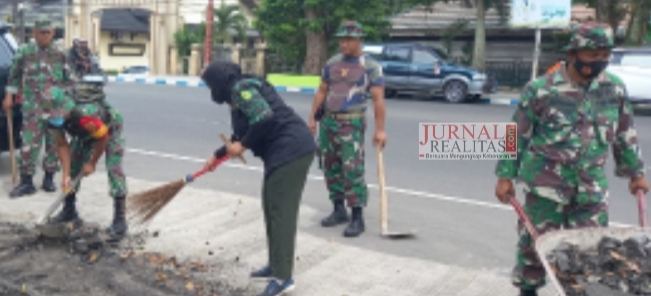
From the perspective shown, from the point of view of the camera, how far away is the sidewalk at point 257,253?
485cm

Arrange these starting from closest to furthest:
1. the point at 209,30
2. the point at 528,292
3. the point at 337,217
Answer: the point at 528,292
the point at 337,217
the point at 209,30

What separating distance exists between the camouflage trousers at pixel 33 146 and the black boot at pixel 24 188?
0.24 feet

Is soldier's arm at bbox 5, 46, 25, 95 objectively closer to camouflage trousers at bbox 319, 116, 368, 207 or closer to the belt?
camouflage trousers at bbox 319, 116, 368, 207

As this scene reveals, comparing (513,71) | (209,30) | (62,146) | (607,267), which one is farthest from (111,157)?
(209,30)

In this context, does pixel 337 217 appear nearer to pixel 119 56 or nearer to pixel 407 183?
pixel 407 183

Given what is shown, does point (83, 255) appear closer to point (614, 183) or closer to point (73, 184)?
point (73, 184)

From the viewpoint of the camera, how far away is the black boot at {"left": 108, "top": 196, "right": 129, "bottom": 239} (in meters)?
5.74

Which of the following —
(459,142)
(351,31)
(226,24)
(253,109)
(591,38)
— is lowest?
(459,142)

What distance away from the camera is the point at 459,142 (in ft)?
35.7

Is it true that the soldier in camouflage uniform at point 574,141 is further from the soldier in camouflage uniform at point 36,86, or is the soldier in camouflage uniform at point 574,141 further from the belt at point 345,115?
the soldier in camouflage uniform at point 36,86

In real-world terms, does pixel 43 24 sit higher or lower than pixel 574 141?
higher

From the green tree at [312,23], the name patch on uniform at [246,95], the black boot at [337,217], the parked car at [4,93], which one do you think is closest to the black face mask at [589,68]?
the name patch on uniform at [246,95]

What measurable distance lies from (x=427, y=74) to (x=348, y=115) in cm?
1450

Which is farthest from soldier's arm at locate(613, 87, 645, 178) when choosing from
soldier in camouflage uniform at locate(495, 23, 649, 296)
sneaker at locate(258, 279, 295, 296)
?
sneaker at locate(258, 279, 295, 296)
